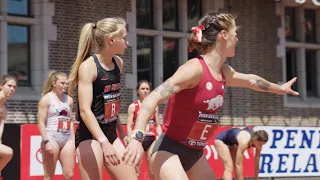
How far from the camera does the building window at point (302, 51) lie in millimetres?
22062

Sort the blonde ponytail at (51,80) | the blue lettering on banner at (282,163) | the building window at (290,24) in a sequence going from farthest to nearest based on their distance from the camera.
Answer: the building window at (290,24)
the blue lettering on banner at (282,163)
the blonde ponytail at (51,80)

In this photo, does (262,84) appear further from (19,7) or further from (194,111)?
(19,7)

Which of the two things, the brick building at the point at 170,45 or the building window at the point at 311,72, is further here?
the building window at the point at 311,72

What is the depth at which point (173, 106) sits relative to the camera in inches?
237

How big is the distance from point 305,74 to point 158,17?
19.5ft

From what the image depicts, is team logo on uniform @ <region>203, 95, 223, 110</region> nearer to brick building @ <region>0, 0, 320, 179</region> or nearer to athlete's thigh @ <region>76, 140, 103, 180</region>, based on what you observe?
athlete's thigh @ <region>76, 140, 103, 180</region>

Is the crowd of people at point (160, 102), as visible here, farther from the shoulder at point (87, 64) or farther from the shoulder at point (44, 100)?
the shoulder at point (44, 100)

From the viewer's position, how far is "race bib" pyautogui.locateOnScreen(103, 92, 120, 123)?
680 centimetres

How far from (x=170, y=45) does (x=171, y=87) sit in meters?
14.0

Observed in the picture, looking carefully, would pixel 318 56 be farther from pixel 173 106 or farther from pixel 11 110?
pixel 173 106

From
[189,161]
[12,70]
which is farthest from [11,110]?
[189,161]

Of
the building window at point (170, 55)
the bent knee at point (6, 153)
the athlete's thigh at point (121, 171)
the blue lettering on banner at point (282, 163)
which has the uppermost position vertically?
the building window at point (170, 55)

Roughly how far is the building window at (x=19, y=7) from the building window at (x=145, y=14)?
329 cm

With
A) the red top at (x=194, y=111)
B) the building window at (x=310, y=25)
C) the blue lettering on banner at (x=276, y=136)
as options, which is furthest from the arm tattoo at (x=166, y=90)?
the building window at (x=310, y=25)
